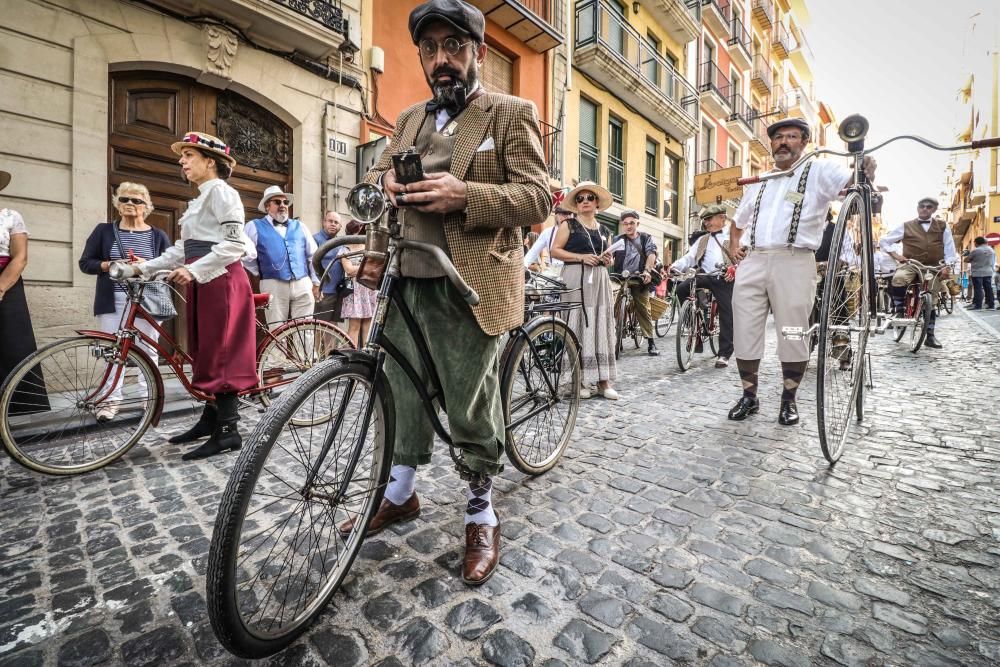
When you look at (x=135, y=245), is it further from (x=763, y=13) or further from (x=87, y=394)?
(x=763, y=13)

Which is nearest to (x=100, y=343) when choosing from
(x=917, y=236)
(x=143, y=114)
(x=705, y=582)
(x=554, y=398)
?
(x=554, y=398)

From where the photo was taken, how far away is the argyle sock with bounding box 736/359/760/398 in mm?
3951

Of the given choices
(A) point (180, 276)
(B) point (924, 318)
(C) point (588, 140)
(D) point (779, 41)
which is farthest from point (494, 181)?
(D) point (779, 41)

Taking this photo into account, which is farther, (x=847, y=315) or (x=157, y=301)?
(x=157, y=301)

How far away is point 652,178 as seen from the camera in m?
17.9

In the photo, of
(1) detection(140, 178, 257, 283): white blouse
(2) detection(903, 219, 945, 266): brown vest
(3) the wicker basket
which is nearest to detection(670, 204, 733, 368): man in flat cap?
(3) the wicker basket

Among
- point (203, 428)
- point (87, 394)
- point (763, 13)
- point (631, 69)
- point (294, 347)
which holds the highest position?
point (763, 13)

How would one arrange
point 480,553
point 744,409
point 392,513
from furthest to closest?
point 744,409
point 392,513
point 480,553

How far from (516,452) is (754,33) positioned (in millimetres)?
31855

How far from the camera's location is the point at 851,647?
142 cm

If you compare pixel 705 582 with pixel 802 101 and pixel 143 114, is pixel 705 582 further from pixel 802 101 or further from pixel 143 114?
pixel 802 101

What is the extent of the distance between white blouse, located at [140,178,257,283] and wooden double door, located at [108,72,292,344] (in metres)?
3.14

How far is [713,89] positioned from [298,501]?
24.1m

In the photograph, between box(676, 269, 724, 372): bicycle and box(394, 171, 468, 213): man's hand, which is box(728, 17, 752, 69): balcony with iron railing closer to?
box(676, 269, 724, 372): bicycle
